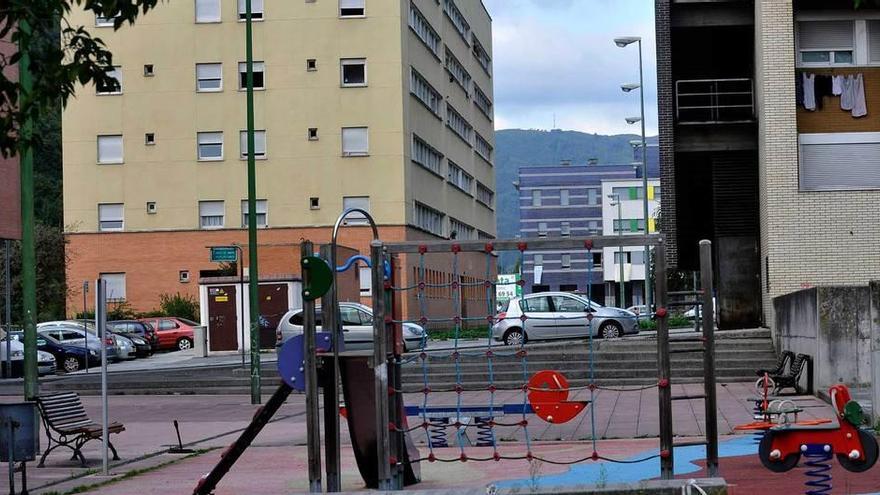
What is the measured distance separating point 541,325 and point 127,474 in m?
19.0

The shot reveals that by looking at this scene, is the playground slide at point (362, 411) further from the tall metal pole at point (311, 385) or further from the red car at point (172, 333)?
the red car at point (172, 333)

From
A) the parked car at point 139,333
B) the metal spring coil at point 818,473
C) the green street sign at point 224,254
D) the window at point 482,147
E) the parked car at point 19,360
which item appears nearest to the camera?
the metal spring coil at point 818,473

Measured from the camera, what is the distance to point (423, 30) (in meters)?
67.6

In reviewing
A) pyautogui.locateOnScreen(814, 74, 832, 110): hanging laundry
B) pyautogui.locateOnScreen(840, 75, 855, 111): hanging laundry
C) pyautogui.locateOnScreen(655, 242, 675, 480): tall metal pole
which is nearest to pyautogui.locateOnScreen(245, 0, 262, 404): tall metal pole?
pyautogui.locateOnScreen(814, 74, 832, 110): hanging laundry

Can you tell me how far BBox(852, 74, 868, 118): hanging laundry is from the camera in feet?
107

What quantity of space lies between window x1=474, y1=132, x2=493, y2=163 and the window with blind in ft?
174

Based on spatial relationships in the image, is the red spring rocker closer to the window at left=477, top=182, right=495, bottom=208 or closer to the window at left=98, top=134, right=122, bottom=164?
the window at left=98, top=134, right=122, bottom=164

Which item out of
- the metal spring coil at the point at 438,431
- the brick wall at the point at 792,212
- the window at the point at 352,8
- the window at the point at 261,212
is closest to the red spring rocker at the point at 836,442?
the metal spring coil at the point at 438,431

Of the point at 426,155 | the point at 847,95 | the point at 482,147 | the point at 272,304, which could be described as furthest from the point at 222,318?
the point at 482,147

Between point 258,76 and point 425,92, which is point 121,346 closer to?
point 258,76

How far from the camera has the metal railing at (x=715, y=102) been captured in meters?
34.7

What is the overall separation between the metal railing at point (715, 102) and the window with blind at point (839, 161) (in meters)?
2.25

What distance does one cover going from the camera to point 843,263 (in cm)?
3188

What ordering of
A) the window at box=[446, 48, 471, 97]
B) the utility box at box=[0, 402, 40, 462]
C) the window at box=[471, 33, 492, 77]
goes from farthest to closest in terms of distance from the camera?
1. the window at box=[471, 33, 492, 77]
2. the window at box=[446, 48, 471, 97]
3. the utility box at box=[0, 402, 40, 462]
